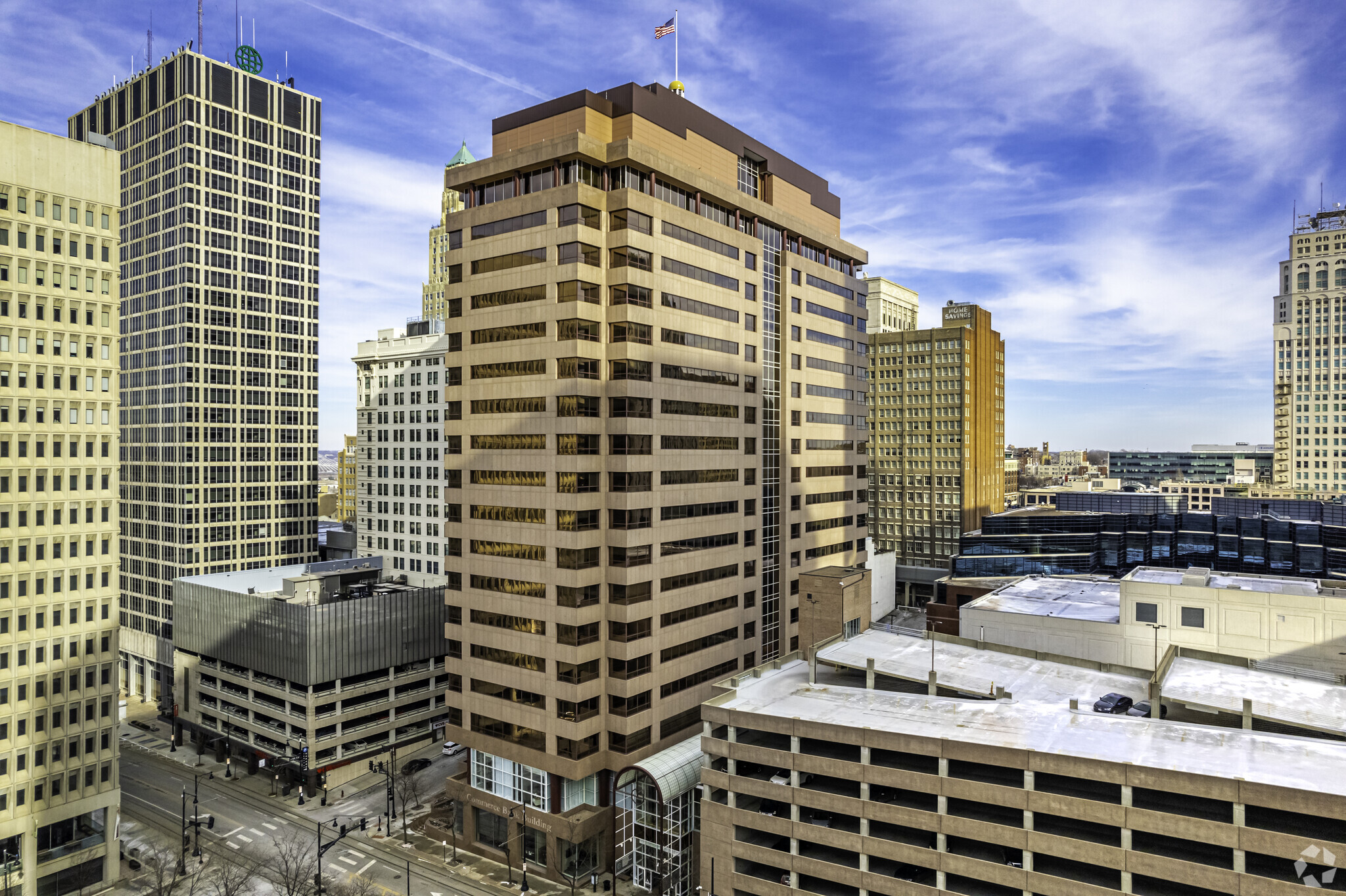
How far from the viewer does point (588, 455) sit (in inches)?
2881

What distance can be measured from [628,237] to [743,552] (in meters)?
37.3

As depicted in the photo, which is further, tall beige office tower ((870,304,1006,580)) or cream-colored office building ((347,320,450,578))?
tall beige office tower ((870,304,1006,580))

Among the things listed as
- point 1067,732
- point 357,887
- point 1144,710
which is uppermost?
point 1067,732

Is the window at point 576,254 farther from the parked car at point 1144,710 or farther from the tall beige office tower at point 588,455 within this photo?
the parked car at point 1144,710

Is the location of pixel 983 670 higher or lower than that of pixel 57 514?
lower

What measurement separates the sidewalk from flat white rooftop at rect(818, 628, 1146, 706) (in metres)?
29.2

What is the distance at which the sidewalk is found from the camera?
236ft

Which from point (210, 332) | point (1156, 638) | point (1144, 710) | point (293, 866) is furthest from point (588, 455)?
point (210, 332)

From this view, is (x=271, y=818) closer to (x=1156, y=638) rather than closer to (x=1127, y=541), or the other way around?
(x=1156, y=638)

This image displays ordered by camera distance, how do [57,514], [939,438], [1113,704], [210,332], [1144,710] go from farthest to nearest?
1. [939,438]
2. [210,332]
3. [57,514]
4. [1144,710]
5. [1113,704]

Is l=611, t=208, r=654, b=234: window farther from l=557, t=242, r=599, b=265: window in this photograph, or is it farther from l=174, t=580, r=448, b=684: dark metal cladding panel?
l=174, t=580, r=448, b=684: dark metal cladding panel

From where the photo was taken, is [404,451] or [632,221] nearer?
[632,221]

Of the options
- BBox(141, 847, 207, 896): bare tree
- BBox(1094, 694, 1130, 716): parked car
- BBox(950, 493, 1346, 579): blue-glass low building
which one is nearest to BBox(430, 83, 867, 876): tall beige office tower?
BBox(141, 847, 207, 896): bare tree

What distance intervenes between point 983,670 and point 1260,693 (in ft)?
67.1
